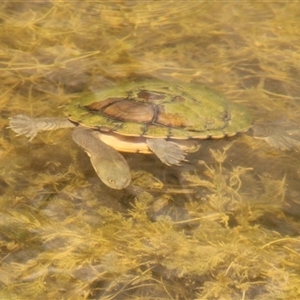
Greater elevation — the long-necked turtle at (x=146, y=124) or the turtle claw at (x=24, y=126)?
the long-necked turtle at (x=146, y=124)

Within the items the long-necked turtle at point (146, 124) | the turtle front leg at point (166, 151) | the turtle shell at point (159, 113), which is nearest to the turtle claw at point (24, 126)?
the long-necked turtle at point (146, 124)

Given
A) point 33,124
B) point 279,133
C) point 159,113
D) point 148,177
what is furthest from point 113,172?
point 279,133

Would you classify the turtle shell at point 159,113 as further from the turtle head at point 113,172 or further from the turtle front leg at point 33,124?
the turtle head at point 113,172

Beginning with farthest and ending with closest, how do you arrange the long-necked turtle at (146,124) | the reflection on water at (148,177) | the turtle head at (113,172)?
the long-necked turtle at (146,124) < the turtle head at (113,172) < the reflection on water at (148,177)

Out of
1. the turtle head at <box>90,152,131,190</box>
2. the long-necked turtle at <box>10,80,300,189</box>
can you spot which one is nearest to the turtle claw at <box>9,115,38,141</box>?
the long-necked turtle at <box>10,80,300,189</box>

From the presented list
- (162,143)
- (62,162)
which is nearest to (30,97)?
(62,162)

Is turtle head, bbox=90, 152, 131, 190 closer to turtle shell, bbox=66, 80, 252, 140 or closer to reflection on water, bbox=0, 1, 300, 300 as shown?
reflection on water, bbox=0, 1, 300, 300

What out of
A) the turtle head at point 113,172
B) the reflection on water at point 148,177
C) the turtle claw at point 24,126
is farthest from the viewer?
the turtle claw at point 24,126
